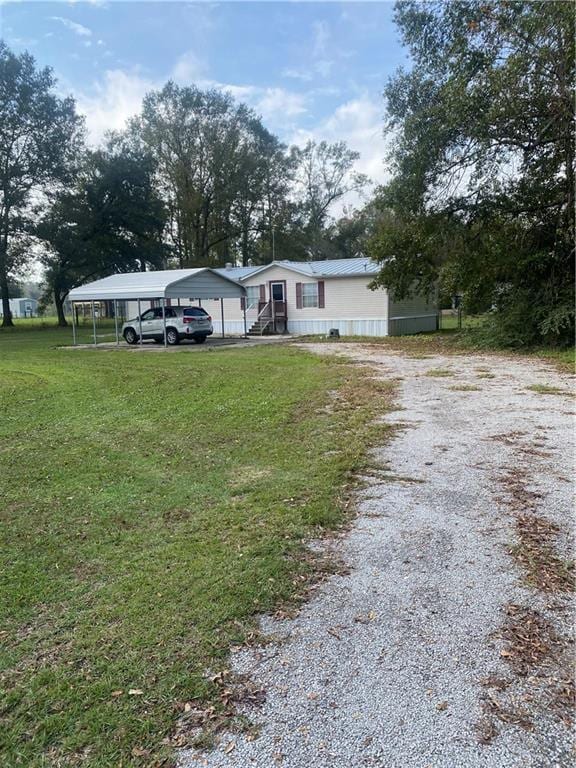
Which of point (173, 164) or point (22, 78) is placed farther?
point (173, 164)

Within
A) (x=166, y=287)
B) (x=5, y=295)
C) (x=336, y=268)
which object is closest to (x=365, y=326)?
(x=336, y=268)

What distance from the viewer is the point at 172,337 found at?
19531mm

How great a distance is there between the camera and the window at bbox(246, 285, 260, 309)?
23828 millimetres

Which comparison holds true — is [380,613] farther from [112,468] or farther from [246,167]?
[246,167]

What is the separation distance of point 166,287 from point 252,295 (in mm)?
6565

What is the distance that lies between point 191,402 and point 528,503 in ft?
17.3

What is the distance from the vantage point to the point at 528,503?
3.82 m

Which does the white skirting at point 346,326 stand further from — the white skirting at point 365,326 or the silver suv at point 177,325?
the silver suv at point 177,325

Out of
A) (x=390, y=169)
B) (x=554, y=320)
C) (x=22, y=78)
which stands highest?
(x=22, y=78)

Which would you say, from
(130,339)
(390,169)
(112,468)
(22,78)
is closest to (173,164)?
(22,78)

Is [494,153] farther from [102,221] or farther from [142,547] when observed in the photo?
[102,221]

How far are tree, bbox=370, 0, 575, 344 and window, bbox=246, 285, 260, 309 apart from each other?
883cm

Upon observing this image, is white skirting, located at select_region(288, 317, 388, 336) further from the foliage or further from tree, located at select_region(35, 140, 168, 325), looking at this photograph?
the foliage

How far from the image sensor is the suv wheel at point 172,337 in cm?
1934
